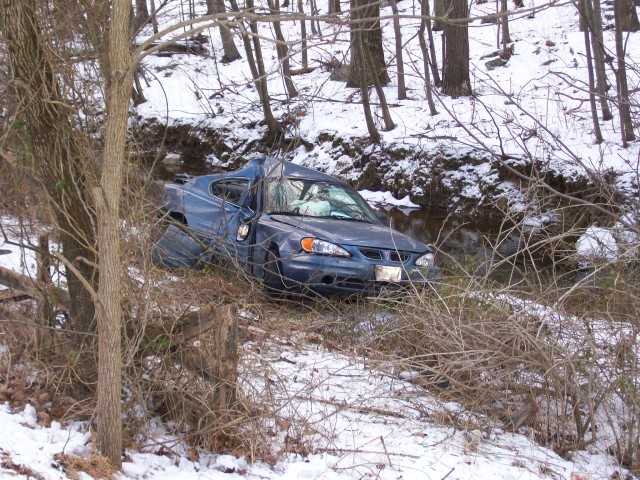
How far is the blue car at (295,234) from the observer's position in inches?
289

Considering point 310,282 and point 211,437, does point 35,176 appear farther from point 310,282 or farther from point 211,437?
point 310,282

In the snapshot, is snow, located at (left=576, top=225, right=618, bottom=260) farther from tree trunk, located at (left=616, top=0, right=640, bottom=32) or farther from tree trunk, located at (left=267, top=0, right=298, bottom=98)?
tree trunk, located at (left=616, top=0, right=640, bottom=32)

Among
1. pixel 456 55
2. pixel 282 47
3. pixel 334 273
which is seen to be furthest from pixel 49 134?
pixel 456 55

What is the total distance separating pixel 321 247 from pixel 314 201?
1.28 meters

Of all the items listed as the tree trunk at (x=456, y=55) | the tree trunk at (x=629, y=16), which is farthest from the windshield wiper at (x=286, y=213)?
the tree trunk at (x=629, y=16)

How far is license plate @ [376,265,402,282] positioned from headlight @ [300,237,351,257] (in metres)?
0.34

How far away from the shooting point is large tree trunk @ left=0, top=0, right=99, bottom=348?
4395mm

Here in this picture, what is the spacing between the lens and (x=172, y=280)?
233 inches

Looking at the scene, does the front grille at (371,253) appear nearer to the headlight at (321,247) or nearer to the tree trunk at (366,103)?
the headlight at (321,247)

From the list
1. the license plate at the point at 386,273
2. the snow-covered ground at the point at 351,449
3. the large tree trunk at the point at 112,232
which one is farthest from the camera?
the license plate at the point at 386,273

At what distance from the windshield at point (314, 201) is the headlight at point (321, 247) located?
0.90 metres

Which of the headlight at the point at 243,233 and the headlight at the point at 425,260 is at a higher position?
the headlight at the point at 243,233

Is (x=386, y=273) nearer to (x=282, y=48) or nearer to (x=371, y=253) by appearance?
(x=371, y=253)

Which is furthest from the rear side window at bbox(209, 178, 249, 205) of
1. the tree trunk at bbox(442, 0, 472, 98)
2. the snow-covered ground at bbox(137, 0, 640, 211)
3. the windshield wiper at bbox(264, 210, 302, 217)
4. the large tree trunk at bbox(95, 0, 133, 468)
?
the tree trunk at bbox(442, 0, 472, 98)
